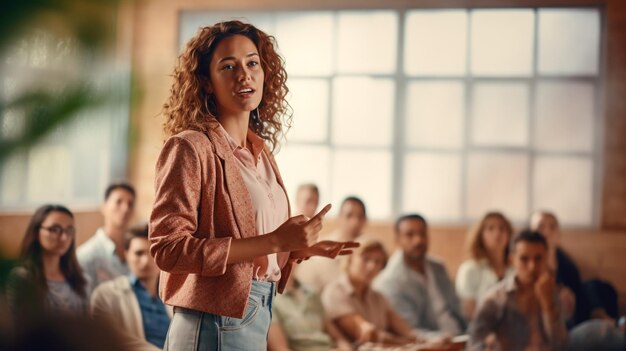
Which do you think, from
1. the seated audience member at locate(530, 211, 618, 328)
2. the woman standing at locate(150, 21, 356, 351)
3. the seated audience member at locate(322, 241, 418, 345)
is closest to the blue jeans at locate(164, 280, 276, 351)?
the woman standing at locate(150, 21, 356, 351)

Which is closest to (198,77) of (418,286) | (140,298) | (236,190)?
(236,190)

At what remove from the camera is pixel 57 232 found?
3.21 m

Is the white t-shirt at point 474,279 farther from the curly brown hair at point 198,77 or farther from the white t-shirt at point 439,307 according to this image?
the curly brown hair at point 198,77

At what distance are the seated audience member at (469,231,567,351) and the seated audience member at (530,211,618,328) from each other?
0.33m

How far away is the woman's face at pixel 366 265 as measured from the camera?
3.66 m

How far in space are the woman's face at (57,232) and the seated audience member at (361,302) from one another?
1.07m

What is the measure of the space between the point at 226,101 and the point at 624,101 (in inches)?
162

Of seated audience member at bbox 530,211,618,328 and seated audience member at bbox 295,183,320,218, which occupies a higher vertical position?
seated audience member at bbox 295,183,320,218

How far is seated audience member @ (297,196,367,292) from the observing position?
3.87 meters

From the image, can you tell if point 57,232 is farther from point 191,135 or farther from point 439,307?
point 191,135

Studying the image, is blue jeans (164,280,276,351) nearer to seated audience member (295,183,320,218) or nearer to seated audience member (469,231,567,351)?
seated audience member (469,231,567,351)

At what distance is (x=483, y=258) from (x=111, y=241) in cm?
177

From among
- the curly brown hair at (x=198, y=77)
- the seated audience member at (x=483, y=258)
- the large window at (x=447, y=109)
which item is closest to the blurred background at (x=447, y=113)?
the large window at (x=447, y=109)

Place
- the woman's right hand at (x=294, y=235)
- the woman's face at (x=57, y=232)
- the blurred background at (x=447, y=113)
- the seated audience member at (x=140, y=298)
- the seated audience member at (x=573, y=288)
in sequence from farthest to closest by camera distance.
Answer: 1. the blurred background at (x=447, y=113)
2. the seated audience member at (x=573, y=288)
3. the woman's face at (x=57, y=232)
4. the seated audience member at (x=140, y=298)
5. the woman's right hand at (x=294, y=235)
